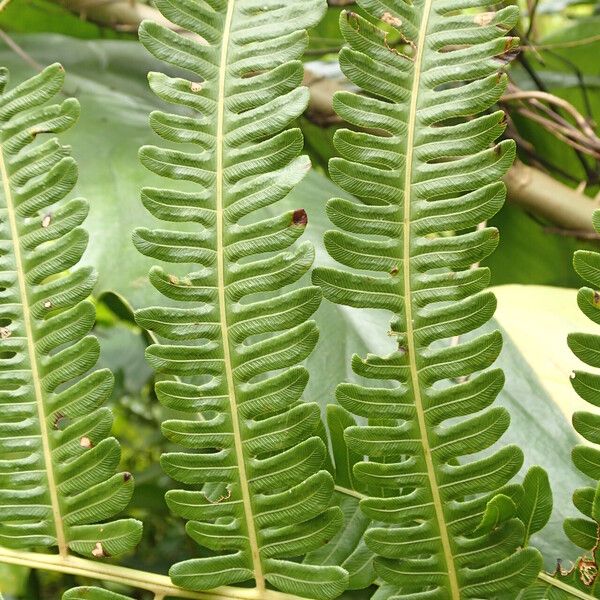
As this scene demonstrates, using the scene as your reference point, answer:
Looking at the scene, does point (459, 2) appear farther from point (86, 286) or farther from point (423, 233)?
point (86, 286)

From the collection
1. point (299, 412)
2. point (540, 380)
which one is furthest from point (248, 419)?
point (540, 380)

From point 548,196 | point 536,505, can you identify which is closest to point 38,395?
point 536,505

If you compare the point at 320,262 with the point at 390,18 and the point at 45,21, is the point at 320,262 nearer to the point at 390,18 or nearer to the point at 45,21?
the point at 390,18

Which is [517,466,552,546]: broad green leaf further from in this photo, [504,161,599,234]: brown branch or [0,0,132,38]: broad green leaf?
[0,0,132,38]: broad green leaf

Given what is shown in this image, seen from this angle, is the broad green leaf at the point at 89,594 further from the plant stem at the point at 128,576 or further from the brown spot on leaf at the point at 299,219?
the brown spot on leaf at the point at 299,219

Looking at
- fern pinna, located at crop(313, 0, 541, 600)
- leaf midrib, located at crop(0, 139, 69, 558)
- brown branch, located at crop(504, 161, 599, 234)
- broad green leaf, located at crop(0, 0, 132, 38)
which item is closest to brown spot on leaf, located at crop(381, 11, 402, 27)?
fern pinna, located at crop(313, 0, 541, 600)

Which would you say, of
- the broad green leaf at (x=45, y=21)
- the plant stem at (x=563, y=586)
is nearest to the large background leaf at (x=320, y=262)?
the plant stem at (x=563, y=586)
